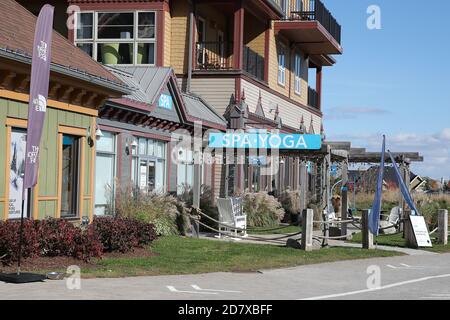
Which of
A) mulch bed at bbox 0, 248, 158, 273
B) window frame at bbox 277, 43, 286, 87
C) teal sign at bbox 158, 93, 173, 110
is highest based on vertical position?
window frame at bbox 277, 43, 286, 87

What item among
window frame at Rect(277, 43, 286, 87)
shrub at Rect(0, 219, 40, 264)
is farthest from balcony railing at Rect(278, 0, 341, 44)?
shrub at Rect(0, 219, 40, 264)

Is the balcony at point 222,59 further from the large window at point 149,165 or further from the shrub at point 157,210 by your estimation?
the shrub at point 157,210

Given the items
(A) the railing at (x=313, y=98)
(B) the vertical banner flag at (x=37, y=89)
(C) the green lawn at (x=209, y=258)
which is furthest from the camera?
(A) the railing at (x=313, y=98)

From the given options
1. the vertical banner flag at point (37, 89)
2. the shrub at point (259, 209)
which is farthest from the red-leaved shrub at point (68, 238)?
the shrub at point (259, 209)

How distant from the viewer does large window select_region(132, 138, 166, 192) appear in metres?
21.7

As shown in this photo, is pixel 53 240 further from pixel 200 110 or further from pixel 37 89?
pixel 200 110

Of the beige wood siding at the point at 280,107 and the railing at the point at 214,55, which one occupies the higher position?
the railing at the point at 214,55

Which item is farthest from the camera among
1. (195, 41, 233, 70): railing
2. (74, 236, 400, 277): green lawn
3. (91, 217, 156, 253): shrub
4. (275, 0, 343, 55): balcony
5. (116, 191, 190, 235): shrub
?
(275, 0, 343, 55): balcony

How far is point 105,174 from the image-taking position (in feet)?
66.0

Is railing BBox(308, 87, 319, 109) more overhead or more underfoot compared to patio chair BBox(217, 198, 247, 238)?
more overhead

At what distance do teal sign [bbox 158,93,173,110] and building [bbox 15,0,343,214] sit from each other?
23 centimetres

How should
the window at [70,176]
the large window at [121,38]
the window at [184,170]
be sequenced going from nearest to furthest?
the window at [70,176]
the window at [184,170]
the large window at [121,38]

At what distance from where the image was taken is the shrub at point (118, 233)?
49.7 ft

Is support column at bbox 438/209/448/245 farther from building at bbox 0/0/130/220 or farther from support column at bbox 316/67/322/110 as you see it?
support column at bbox 316/67/322/110
